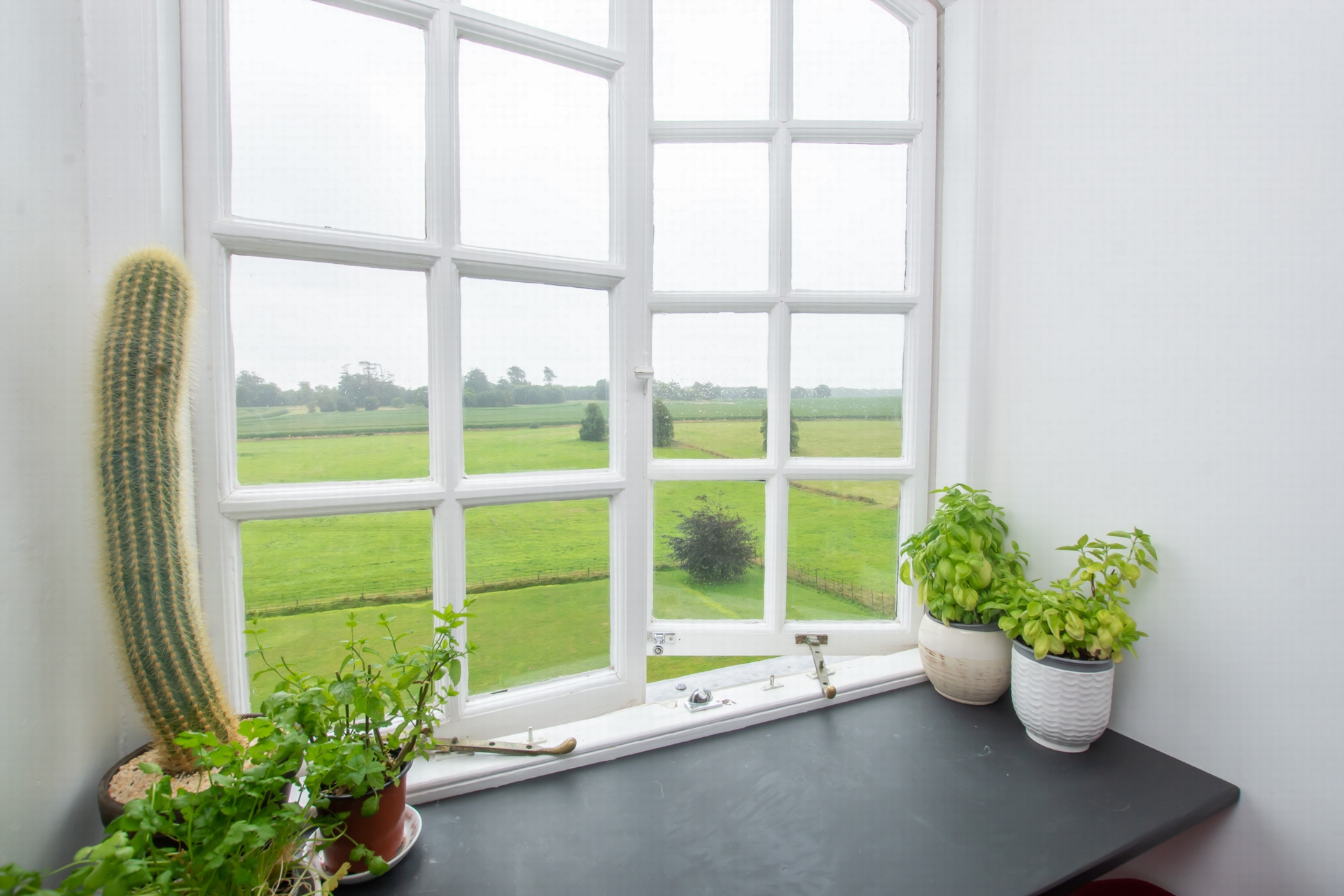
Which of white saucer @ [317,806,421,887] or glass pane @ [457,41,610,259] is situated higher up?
glass pane @ [457,41,610,259]

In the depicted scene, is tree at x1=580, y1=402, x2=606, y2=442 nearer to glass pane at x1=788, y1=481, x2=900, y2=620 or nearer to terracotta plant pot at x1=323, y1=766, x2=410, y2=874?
glass pane at x1=788, y1=481, x2=900, y2=620

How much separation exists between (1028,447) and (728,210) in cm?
85

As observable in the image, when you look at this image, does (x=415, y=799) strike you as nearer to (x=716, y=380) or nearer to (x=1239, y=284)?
(x=716, y=380)

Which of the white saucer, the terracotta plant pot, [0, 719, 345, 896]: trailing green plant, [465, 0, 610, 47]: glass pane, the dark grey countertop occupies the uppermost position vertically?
[465, 0, 610, 47]: glass pane

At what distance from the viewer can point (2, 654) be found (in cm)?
63

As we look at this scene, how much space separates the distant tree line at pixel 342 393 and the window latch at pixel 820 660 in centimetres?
96

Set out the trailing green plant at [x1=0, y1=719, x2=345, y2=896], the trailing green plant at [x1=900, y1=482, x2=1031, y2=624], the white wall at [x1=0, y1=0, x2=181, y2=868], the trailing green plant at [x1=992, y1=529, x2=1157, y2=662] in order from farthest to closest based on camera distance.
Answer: the trailing green plant at [x1=900, y1=482, x2=1031, y2=624] < the trailing green plant at [x1=992, y1=529, x2=1157, y2=662] < the white wall at [x1=0, y1=0, x2=181, y2=868] < the trailing green plant at [x1=0, y1=719, x2=345, y2=896]

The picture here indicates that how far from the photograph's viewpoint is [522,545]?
3.59ft

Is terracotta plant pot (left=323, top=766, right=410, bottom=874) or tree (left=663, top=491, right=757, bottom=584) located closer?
terracotta plant pot (left=323, top=766, right=410, bottom=874)

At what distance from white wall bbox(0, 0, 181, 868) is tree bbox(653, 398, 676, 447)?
86 cm

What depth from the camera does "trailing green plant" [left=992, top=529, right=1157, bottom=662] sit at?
0.99 m

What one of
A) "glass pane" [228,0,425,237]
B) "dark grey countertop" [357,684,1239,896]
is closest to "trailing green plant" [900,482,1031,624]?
"dark grey countertop" [357,684,1239,896]

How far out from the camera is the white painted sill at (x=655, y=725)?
940 mm

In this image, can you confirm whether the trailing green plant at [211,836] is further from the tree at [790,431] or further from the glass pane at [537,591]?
the tree at [790,431]
